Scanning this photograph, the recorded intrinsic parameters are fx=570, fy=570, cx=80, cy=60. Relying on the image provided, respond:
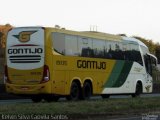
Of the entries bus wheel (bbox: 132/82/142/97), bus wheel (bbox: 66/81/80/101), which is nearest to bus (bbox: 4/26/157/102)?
bus wheel (bbox: 66/81/80/101)

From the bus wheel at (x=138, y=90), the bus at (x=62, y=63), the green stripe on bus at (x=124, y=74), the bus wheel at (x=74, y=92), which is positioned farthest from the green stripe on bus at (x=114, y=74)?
the bus wheel at (x=74, y=92)

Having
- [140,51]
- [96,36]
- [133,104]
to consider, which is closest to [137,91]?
[140,51]

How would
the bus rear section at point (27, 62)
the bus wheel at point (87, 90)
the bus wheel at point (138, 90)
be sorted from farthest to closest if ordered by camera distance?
the bus wheel at point (138, 90) → the bus wheel at point (87, 90) → the bus rear section at point (27, 62)

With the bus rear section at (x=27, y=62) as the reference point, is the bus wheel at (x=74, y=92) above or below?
below

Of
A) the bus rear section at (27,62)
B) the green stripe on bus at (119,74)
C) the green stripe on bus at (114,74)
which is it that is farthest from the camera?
the green stripe on bus at (119,74)

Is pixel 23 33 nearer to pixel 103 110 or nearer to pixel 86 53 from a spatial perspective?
pixel 86 53

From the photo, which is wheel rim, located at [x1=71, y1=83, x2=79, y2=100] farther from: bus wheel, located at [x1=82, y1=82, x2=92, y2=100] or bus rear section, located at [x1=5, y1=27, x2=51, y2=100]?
bus rear section, located at [x1=5, y1=27, x2=51, y2=100]

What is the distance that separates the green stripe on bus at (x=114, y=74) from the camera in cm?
3316

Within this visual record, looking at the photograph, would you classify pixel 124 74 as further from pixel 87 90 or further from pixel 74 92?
pixel 74 92

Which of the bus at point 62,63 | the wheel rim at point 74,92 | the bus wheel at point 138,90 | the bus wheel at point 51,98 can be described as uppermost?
the bus at point 62,63

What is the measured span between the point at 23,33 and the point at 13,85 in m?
2.58

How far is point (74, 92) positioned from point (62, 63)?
1.95 m

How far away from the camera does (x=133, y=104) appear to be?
80.1ft

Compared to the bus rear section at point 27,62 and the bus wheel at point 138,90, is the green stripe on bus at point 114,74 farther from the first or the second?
the bus rear section at point 27,62
